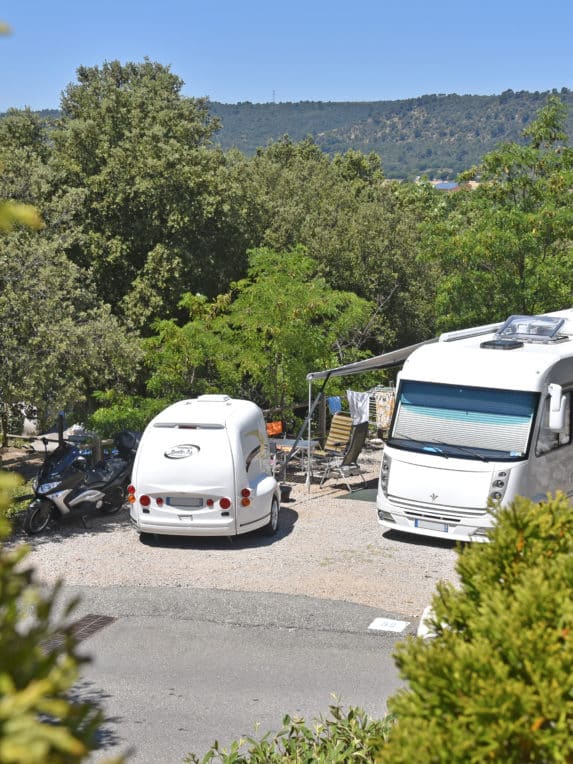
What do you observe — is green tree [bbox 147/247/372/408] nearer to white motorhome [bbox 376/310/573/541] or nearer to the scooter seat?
the scooter seat

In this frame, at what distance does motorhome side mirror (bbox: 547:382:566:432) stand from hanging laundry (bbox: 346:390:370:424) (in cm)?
749

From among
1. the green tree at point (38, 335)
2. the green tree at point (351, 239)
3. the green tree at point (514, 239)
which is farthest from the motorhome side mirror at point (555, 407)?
the green tree at point (351, 239)

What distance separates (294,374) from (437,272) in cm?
1565

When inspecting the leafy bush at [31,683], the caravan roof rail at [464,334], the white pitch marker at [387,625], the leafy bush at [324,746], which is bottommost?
the white pitch marker at [387,625]

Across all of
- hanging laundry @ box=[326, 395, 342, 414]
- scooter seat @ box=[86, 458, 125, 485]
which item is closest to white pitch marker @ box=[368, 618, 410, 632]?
scooter seat @ box=[86, 458, 125, 485]

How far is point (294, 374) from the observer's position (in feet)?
58.8

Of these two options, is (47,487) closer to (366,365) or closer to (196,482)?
(196,482)

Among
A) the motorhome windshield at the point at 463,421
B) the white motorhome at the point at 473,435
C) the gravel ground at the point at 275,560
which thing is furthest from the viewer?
the motorhome windshield at the point at 463,421

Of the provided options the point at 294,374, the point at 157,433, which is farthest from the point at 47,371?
the point at 294,374

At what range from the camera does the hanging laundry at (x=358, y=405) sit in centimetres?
1948

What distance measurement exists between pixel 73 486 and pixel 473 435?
580 cm

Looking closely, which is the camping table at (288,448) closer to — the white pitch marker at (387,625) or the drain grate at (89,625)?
the white pitch marker at (387,625)

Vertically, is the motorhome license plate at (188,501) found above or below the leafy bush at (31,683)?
below

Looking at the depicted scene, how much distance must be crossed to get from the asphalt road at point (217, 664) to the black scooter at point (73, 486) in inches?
96.0
